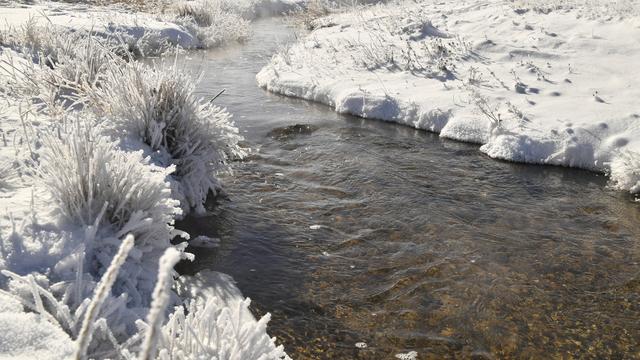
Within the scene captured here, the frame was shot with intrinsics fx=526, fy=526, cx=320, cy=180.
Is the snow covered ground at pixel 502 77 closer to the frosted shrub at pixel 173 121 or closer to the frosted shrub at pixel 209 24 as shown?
the frosted shrub at pixel 173 121

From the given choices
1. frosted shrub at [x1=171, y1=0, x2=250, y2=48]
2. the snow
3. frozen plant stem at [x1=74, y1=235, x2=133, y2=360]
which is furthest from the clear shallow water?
frosted shrub at [x1=171, y1=0, x2=250, y2=48]

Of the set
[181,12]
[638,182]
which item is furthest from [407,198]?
[181,12]

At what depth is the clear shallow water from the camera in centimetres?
410

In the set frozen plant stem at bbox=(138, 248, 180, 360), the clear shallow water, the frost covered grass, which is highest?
the frost covered grass

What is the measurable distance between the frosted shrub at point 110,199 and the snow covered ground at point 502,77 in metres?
5.73

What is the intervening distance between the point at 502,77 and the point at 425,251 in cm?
624

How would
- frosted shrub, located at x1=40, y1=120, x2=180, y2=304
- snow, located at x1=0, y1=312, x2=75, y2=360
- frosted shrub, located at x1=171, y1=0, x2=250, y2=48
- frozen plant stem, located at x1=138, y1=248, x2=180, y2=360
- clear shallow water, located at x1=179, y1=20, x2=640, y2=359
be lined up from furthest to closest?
frosted shrub, located at x1=171, y1=0, x2=250, y2=48, clear shallow water, located at x1=179, y1=20, x2=640, y2=359, frosted shrub, located at x1=40, y1=120, x2=180, y2=304, snow, located at x1=0, y1=312, x2=75, y2=360, frozen plant stem, located at x1=138, y1=248, x2=180, y2=360

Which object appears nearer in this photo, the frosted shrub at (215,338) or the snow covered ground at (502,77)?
the frosted shrub at (215,338)

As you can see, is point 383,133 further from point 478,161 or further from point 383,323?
point 383,323

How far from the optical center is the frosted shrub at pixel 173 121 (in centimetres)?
547

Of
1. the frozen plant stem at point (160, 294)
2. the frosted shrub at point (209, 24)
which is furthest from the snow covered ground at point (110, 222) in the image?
the frosted shrub at point (209, 24)

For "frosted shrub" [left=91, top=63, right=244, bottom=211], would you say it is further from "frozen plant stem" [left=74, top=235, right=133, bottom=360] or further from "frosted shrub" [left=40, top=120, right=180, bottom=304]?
"frozen plant stem" [left=74, top=235, right=133, bottom=360]

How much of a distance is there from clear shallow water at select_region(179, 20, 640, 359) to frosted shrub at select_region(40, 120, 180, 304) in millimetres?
1082

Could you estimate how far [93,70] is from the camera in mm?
6406
